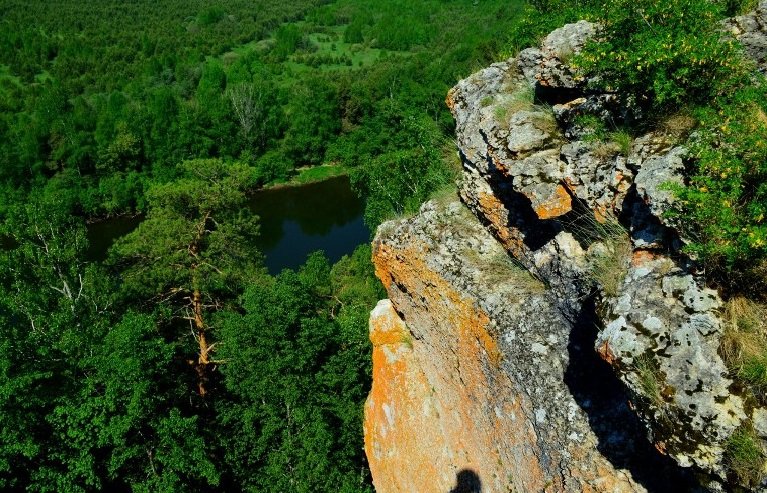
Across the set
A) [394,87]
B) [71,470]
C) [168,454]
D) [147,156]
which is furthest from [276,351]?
[394,87]

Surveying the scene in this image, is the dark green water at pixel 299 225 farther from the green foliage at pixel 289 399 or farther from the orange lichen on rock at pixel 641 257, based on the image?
the orange lichen on rock at pixel 641 257

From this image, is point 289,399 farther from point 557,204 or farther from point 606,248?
point 606,248

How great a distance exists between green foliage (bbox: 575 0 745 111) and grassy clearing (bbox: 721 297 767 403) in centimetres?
255

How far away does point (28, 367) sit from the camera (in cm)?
1228

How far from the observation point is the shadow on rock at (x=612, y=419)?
5.55 meters

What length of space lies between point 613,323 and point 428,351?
5121mm

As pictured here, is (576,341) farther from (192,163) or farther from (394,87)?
(394,87)

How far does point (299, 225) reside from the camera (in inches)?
1652

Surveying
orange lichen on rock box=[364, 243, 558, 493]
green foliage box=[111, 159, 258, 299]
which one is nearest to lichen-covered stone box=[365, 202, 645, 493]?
orange lichen on rock box=[364, 243, 558, 493]

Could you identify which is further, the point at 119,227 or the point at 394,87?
the point at 394,87

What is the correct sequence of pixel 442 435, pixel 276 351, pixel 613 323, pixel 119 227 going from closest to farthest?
pixel 613 323
pixel 442 435
pixel 276 351
pixel 119 227

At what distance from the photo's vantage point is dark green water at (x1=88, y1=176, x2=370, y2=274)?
3728cm

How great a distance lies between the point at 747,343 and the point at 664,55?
321 centimetres

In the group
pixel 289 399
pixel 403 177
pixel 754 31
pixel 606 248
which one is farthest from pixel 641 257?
pixel 403 177
